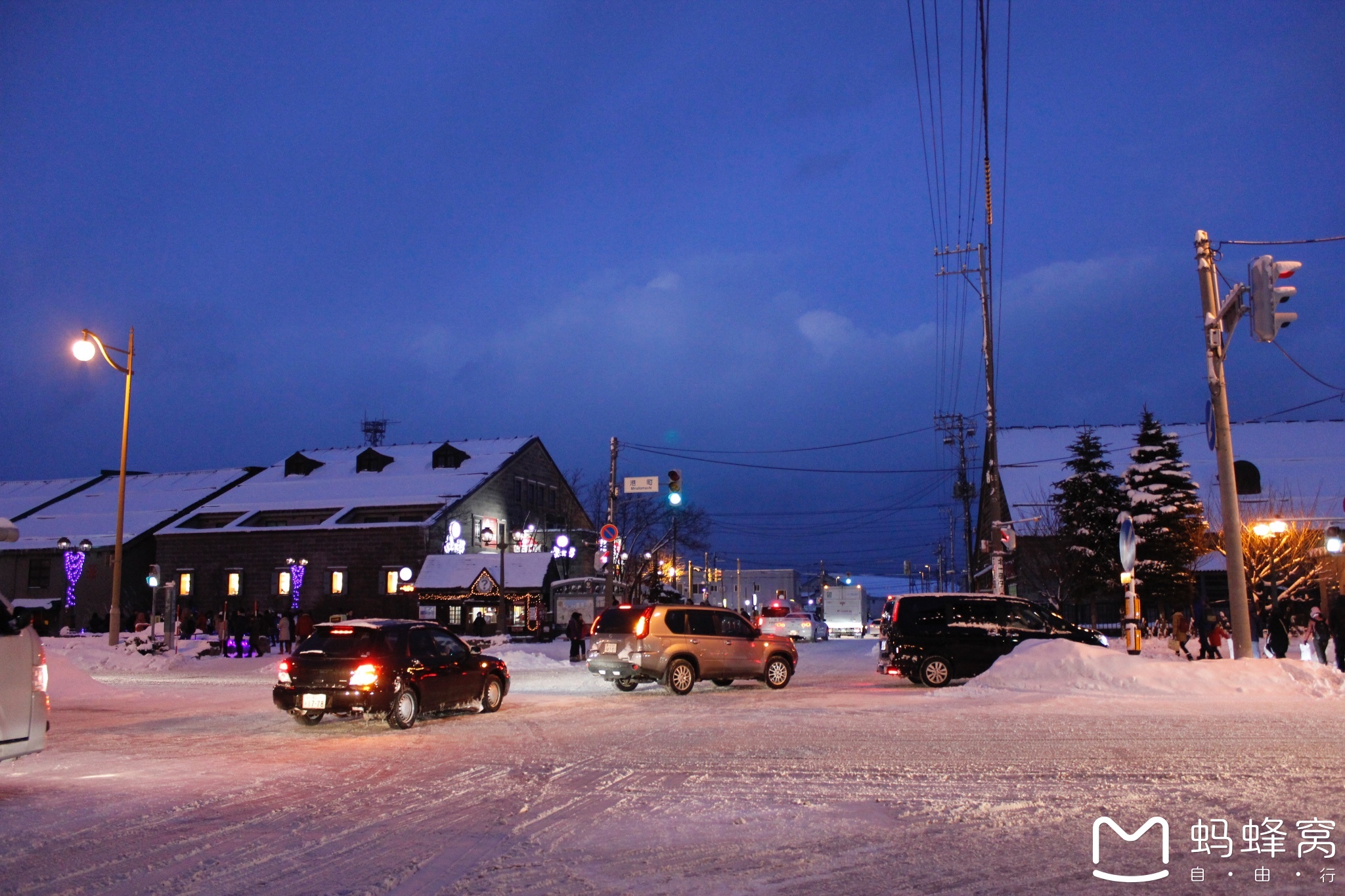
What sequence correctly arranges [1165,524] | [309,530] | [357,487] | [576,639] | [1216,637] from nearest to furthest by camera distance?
[1216,637], [576,639], [1165,524], [309,530], [357,487]

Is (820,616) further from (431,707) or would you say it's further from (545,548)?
(431,707)

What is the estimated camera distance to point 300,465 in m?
63.3

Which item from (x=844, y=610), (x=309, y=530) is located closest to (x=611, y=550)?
(x=309, y=530)

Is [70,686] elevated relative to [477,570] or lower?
lower

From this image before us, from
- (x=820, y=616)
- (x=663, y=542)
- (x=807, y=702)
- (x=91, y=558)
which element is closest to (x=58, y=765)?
(x=807, y=702)

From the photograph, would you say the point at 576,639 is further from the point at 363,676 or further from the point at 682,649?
the point at 363,676

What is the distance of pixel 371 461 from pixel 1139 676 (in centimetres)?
5051

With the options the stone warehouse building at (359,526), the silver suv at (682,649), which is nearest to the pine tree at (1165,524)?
the silver suv at (682,649)

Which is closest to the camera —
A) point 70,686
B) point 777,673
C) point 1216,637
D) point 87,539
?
point 70,686

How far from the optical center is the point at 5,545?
5819 cm

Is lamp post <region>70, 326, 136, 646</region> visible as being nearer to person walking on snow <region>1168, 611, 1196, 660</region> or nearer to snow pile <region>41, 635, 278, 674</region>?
snow pile <region>41, 635, 278, 674</region>

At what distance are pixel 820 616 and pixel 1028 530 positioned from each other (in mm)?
21473

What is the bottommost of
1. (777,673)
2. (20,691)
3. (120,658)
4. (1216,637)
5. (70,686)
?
(120,658)

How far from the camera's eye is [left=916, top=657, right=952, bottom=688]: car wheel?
67.7 feet
